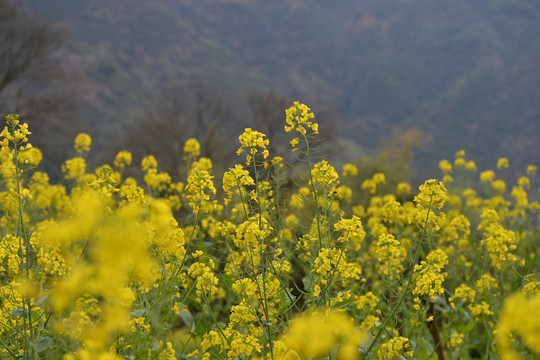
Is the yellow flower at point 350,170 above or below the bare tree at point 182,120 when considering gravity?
below

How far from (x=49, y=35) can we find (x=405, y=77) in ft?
244

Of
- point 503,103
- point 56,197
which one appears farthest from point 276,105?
point 503,103

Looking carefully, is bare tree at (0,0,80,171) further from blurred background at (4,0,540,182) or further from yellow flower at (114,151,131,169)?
yellow flower at (114,151,131,169)

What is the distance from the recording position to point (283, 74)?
89.3 m

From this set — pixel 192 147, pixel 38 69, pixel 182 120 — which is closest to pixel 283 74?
pixel 182 120

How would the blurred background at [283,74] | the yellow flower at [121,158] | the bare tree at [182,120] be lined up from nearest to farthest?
the yellow flower at [121,158]
the blurred background at [283,74]
the bare tree at [182,120]

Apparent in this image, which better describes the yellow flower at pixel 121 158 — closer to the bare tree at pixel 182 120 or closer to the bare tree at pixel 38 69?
the bare tree at pixel 38 69

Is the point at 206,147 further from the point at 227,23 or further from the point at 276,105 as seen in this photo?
the point at 227,23

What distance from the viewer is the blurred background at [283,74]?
2164 centimetres

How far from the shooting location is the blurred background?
71.0ft

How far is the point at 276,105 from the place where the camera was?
91.6 ft

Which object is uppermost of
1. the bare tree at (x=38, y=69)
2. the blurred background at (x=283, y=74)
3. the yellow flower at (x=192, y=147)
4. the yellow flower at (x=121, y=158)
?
the blurred background at (x=283, y=74)

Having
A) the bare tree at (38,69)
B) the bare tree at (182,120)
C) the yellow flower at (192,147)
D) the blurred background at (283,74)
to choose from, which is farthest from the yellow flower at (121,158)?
the bare tree at (182,120)

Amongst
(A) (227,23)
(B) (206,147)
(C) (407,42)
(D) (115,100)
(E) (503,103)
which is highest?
(C) (407,42)
